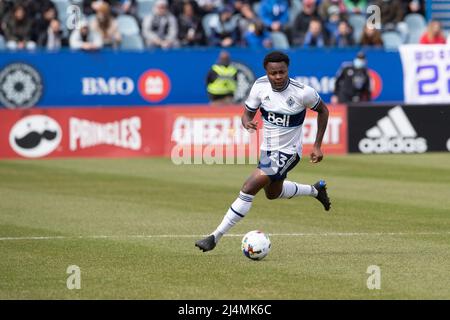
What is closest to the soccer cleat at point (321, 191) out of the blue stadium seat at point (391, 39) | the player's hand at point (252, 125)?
the player's hand at point (252, 125)

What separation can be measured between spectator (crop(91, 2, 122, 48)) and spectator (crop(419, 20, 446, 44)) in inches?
310

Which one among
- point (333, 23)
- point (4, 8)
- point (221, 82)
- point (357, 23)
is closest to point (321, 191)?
point (221, 82)

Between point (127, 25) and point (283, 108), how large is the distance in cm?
1714

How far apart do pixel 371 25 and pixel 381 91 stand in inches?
71.0

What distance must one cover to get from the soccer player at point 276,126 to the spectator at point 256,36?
16669 mm

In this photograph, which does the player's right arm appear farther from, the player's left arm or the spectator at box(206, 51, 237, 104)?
the spectator at box(206, 51, 237, 104)

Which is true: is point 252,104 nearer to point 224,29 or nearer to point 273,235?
point 273,235

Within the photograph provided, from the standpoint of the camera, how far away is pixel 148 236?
1388 cm

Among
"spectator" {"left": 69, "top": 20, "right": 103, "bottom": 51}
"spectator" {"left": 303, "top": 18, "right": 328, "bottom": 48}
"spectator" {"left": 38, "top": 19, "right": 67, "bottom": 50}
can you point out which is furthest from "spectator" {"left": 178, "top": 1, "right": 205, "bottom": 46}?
"spectator" {"left": 38, "top": 19, "right": 67, "bottom": 50}

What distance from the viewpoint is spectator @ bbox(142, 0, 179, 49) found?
28.5 m

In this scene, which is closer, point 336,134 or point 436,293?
point 436,293

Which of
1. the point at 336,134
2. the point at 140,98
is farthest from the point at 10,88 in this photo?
the point at 336,134

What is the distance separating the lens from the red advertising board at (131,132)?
80.9 ft
